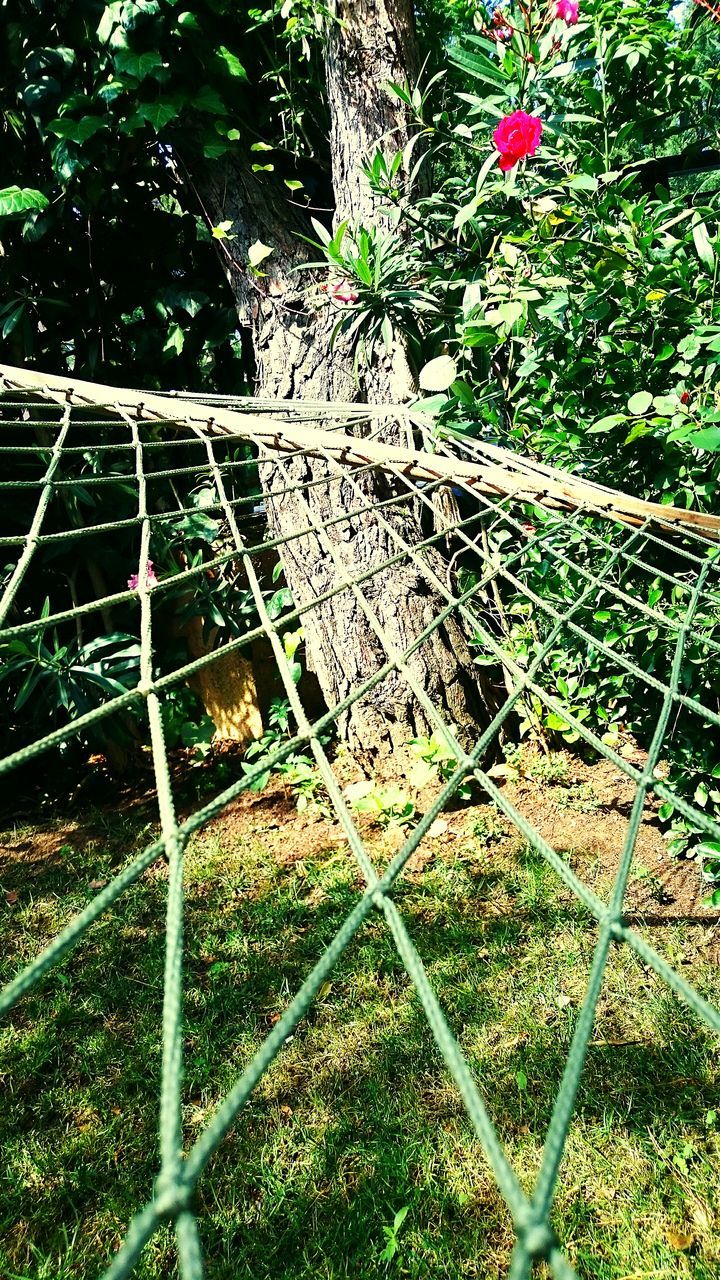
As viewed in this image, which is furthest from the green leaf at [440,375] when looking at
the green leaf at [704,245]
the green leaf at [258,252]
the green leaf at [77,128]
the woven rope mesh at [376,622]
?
the green leaf at [77,128]

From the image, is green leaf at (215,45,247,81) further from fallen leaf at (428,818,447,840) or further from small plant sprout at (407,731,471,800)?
fallen leaf at (428,818,447,840)

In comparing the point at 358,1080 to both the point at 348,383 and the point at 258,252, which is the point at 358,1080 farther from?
the point at 258,252

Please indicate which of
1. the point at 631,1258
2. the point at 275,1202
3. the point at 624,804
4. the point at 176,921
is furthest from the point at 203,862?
the point at 176,921

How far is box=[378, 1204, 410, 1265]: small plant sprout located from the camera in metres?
1.09

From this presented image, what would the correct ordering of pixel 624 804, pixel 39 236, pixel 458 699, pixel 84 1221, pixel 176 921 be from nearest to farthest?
pixel 176 921 < pixel 84 1221 < pixel 624 804 < pixel 458 699 < pixel 39 236

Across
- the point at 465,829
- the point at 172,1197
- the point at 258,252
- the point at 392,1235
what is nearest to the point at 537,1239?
the point at 172,1197

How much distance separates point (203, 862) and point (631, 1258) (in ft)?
4.19

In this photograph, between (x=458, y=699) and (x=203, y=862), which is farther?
(x=458, y=699)

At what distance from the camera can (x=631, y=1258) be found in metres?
1.06

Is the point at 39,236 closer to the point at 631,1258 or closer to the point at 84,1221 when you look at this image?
the point at 84,1221

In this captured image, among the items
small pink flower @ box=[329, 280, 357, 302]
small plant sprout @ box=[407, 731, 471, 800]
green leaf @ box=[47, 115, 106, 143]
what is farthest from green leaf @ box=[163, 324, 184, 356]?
small plant sprout @ box=[407, 731, 471, 800]

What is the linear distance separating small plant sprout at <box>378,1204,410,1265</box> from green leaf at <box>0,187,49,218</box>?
248 cm

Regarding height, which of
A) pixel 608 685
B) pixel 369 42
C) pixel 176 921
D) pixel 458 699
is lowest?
pixel 458 699

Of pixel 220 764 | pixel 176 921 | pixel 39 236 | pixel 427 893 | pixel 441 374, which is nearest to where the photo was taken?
pixel 176 921
